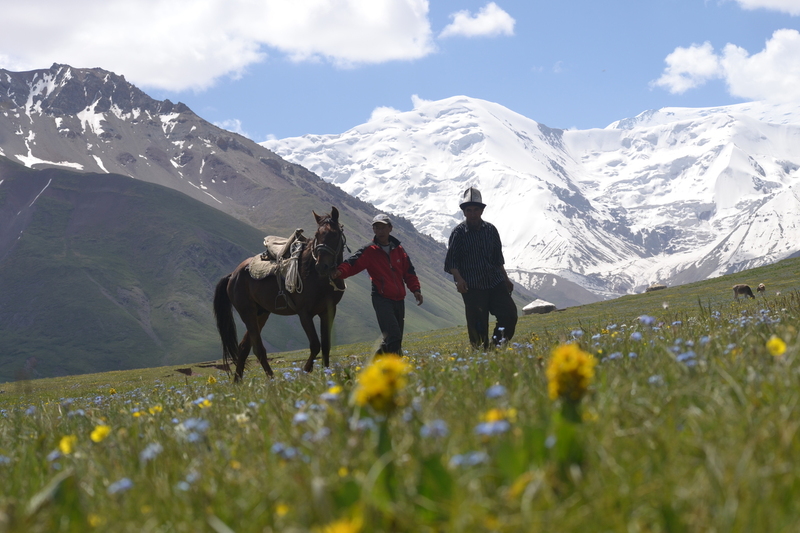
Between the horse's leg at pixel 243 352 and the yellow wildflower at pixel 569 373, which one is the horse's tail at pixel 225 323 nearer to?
the horse's leg at pixel 243 352

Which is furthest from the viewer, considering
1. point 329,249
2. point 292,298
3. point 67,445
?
point 292,298

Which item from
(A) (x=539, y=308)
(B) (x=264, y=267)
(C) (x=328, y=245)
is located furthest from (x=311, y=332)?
(A) (x=539, y=308)

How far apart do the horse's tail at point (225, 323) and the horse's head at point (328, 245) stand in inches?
176

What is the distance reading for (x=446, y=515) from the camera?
241cm

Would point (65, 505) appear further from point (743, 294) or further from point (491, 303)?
point (743, 294)

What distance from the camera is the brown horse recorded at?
1326cm

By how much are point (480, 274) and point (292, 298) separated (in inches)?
157

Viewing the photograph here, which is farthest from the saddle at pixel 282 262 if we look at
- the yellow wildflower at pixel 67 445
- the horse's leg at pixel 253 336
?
the yellow wildflower at pixel 67 445

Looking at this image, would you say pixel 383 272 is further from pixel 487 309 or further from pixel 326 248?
pixel 487 309

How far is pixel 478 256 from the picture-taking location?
13453 millimetres

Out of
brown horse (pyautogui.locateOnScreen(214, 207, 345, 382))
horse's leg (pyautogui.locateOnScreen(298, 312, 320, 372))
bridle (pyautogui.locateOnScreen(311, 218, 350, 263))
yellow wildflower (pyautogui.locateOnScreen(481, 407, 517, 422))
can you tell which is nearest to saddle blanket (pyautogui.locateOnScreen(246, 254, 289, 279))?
brown horse (pyautogui.locateOnScreen(214, 207, 345, 382))

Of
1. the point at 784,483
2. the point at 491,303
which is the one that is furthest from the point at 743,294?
the point at 784,483

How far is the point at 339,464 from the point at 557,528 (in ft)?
3.80

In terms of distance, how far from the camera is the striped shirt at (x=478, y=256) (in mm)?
13375
